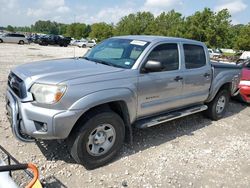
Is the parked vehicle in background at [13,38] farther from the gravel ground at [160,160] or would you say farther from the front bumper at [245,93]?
the front bumper at [245,93]

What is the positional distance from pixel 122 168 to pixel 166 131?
5.75ft

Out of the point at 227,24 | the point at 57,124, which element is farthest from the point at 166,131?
the point at 227,24

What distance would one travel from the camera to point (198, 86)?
5332 mm

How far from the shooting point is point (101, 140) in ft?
12.7

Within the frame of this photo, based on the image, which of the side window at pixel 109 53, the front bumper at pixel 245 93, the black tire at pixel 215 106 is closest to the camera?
the side window at pixel 109 53

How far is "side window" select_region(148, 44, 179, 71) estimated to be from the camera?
177 inches

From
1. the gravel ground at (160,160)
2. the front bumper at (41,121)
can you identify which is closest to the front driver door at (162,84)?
the gravel ground at (160,160)

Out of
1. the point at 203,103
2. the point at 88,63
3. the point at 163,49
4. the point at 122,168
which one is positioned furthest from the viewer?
the point at 203,103

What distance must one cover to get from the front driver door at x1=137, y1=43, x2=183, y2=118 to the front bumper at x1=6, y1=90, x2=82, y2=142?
4.04 ft

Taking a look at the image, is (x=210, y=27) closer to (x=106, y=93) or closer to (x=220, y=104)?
(x=220, y=104)

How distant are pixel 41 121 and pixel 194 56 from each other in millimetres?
3361

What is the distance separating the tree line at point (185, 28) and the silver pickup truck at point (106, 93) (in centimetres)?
3191

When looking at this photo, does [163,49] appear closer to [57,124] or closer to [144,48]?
[144,48]

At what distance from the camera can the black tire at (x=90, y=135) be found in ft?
11.8
